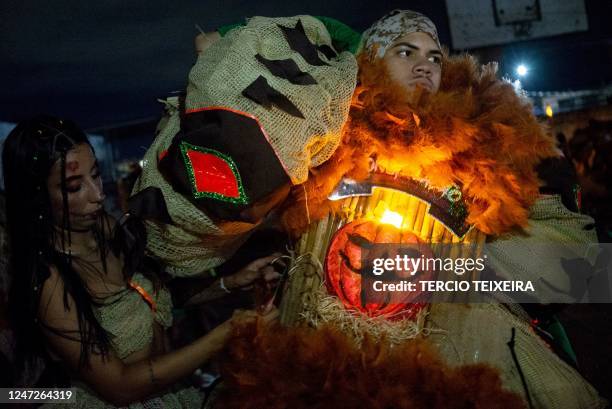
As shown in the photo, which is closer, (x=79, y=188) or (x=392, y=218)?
(x=392, y=218)

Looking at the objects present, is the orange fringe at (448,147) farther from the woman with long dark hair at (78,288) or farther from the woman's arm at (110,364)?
the woman's arm at (110,364)

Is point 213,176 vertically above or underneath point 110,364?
above

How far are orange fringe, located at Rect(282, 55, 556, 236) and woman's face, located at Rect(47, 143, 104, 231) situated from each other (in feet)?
2.95

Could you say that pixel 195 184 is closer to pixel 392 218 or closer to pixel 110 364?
pixel 392 218

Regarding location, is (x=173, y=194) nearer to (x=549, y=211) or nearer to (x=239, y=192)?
(x=239, y=192)

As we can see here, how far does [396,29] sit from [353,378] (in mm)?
1355

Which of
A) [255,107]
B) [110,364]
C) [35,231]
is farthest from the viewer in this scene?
[35,231]

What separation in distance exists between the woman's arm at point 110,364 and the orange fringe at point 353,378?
46 cm

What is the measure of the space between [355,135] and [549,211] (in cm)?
73

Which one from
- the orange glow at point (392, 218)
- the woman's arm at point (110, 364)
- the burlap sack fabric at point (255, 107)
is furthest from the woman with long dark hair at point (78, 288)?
the orange glow at point (392, 218)

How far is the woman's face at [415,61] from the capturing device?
163 cm

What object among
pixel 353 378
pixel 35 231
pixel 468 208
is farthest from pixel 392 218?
pixel 35 231

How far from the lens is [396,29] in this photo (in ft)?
→ 5.92

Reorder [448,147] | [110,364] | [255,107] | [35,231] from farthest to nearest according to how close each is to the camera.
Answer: [35,231], [110,364], [448,147], [255,107]
